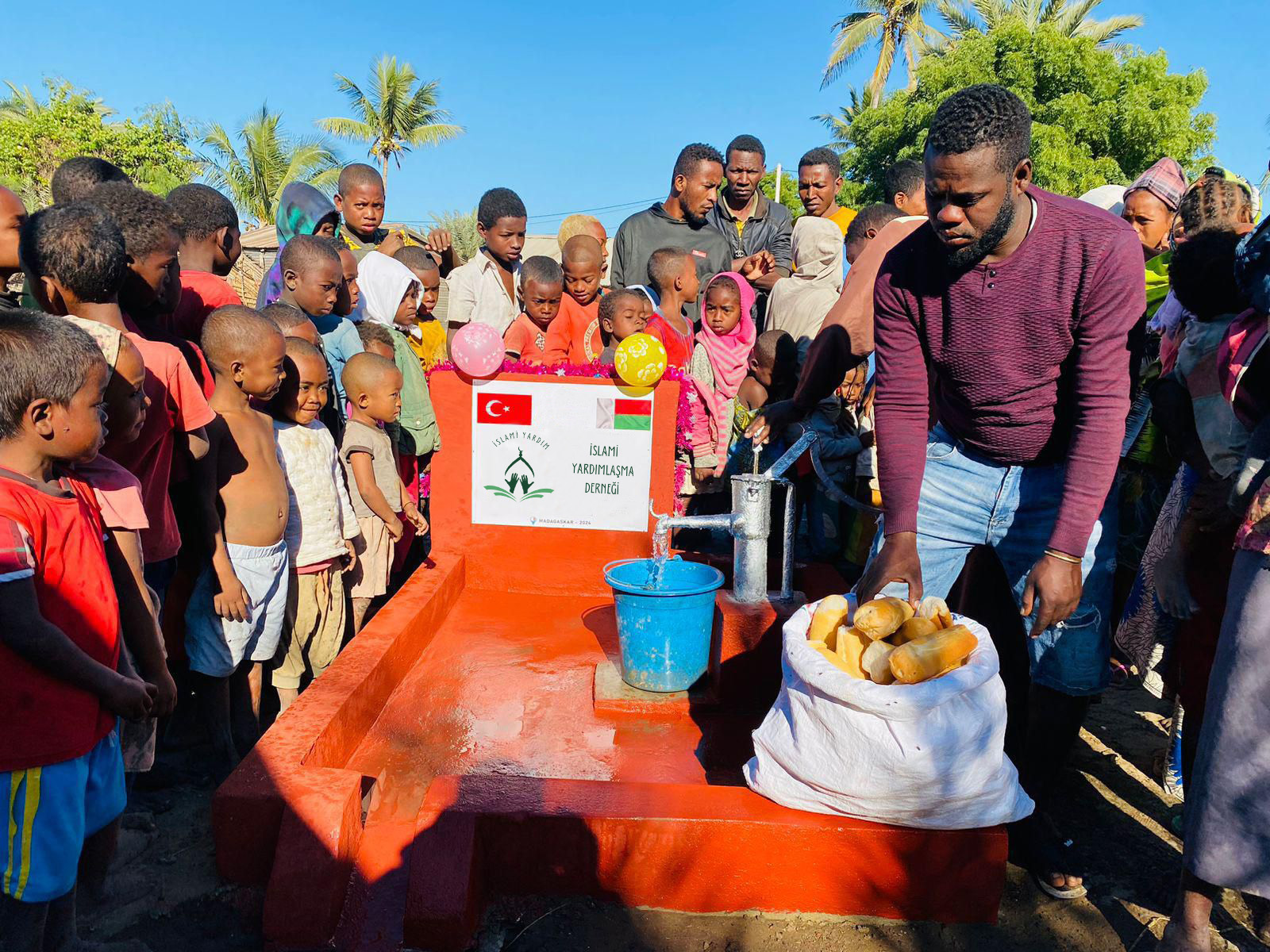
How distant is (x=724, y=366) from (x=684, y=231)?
140cm

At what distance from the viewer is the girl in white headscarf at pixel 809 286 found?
207 inches

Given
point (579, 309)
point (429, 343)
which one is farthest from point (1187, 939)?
point (429, 343)

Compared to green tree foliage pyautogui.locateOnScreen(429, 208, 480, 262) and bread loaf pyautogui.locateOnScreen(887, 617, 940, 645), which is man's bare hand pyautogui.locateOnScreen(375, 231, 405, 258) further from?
green tree foliage pyautogui.locateOnScreen(429, 208, 480, 262)

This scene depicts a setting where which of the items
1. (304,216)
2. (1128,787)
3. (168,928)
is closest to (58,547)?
(168,928)

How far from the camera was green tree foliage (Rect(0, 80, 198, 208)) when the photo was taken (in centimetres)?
2323

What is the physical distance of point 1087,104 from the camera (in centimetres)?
1850

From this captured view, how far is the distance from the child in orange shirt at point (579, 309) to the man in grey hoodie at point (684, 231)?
A: 0.38 m

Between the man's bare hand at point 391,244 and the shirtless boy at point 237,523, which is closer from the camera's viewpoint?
the shirtless boy at point 237,523

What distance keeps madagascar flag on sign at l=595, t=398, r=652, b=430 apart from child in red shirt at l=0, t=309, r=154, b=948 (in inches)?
107

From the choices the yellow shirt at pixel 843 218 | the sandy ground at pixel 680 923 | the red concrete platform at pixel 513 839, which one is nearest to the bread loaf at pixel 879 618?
the red concrete platform at pixel 513 839

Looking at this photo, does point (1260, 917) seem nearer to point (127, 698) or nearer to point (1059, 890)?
point (1059, 890)

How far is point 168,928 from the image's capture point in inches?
93.0

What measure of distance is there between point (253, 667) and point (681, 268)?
341 cm

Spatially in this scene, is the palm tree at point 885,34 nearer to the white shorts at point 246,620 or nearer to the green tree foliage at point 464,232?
the green tree foliage at point 464,232
